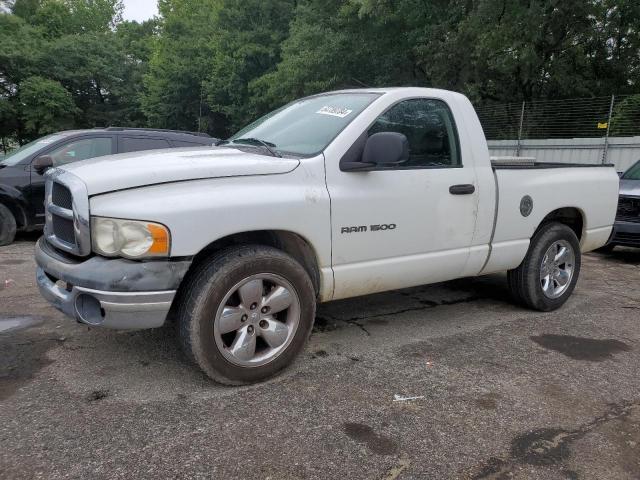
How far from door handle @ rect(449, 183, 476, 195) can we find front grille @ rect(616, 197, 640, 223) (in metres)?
4.65

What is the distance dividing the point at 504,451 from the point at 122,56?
122 ft

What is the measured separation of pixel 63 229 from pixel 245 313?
1.21m

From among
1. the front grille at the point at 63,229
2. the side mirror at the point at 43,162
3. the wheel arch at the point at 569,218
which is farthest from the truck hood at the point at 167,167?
the side mirror at the point at 43,162

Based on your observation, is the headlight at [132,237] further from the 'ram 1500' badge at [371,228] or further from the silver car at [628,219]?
the silver car at [628,219]

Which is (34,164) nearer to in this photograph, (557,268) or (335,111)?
(335,111)

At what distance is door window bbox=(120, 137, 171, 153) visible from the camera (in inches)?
310

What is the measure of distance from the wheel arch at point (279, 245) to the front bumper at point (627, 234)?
5651 millimetres

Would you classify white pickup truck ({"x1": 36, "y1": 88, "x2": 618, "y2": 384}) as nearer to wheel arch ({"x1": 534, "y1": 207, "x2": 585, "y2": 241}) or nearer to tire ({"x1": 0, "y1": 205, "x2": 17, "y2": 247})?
wheel arch ({"x1": 534, "y1": 207, "x2": 585, "y2": 241})

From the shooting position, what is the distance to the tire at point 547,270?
4762 mm

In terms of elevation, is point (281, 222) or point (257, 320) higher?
point (281, 222)

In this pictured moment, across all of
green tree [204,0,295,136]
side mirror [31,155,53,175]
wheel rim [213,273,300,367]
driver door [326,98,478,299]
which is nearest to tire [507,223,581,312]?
driver door [326,98,478,299]

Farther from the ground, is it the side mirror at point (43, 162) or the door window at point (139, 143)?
the door window at point (139, 143)

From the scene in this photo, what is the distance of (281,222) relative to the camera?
10.5 ft

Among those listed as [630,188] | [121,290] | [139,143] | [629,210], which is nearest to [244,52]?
[139,143]
